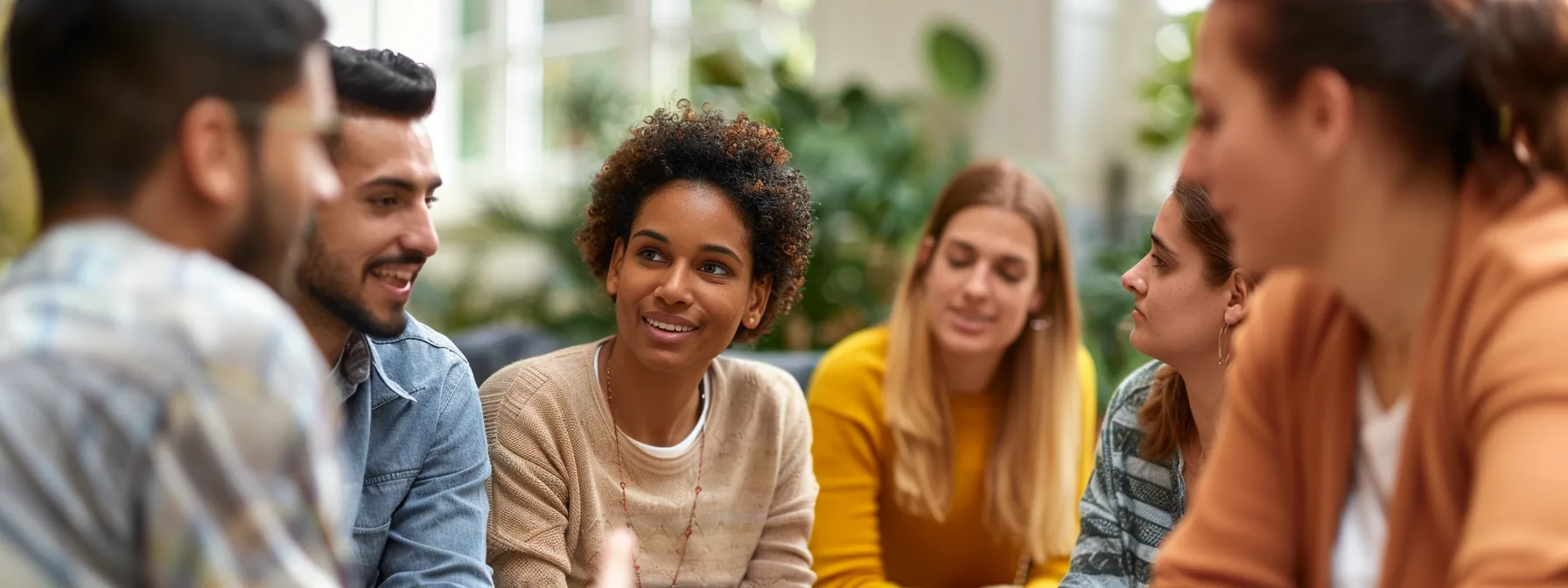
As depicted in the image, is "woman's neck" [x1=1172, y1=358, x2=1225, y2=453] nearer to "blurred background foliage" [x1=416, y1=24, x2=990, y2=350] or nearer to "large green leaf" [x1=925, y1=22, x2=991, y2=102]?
"blurred background foliage" [x1=416, y1=24, x2=990, y2=350]

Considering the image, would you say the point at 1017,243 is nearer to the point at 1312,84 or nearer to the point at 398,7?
the point at 1312,84

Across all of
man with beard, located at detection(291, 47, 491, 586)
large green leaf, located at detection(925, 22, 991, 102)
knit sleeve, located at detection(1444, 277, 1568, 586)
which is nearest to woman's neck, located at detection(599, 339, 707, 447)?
man with beard, located at detection(291, 47, 491, 586)

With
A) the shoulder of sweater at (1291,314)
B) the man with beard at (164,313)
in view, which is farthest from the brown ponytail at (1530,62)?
the man with beard at (164,313)

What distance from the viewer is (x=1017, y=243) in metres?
2.88

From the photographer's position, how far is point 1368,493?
1245 millimetres

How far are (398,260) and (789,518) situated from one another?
0.85 m

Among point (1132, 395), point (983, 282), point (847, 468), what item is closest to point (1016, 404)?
point (983, 282)

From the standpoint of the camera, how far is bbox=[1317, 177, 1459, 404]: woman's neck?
3.67 feet

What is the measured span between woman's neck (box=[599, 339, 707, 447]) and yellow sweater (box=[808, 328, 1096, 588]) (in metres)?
0.57

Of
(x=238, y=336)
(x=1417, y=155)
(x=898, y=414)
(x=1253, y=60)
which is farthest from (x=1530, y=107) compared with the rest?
(x=898, y=414)

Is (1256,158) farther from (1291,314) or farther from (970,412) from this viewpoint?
(970,412)

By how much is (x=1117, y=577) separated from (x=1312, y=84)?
3.71ft

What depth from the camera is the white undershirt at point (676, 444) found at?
219 centimetres

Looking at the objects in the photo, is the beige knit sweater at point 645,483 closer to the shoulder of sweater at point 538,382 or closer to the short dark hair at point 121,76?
the shoulder of sweater at point 538,382
